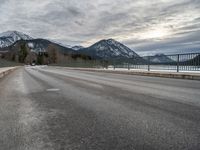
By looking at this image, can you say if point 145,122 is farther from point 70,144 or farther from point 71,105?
point 71,105

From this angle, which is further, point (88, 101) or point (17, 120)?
point (88, 101)

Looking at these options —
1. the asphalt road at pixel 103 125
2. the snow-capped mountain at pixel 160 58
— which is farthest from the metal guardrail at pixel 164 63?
the asphalt road at pixel 103 125

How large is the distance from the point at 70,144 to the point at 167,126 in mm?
1694

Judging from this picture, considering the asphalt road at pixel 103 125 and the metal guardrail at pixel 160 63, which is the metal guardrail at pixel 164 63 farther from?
the asphalt road at pixel 103 125

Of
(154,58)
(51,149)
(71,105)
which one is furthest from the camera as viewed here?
(154,58)

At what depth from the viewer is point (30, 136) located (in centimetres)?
414

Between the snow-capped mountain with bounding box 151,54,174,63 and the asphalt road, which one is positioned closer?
the asphalt road

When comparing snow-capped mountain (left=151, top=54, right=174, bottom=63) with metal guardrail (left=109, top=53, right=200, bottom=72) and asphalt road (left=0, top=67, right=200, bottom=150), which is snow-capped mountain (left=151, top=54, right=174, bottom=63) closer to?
metal guardrail (left=109, top=53, right=200, bottom=72)

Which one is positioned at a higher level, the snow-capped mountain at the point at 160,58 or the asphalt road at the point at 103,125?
the snow-capped mountain at the point at 160,58

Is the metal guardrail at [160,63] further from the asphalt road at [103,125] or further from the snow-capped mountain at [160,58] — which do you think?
the asphalt road at [103,125]

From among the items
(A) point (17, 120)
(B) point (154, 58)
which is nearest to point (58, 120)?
(A) point (17, 120)

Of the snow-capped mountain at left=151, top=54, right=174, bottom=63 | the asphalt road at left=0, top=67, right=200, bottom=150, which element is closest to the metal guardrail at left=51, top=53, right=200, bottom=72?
the snow-capped mountain at left=151, top=54, right=174, bottom=63

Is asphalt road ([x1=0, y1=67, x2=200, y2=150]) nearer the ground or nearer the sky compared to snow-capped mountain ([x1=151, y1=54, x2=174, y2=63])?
nearer the ground

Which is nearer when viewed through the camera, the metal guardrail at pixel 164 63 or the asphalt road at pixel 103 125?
the asphalt road at pixel 103 125
